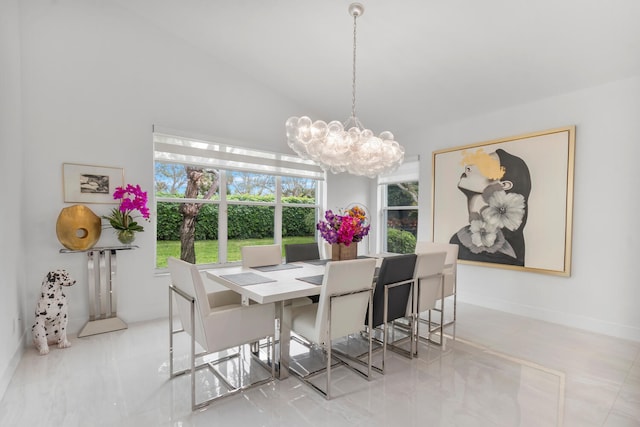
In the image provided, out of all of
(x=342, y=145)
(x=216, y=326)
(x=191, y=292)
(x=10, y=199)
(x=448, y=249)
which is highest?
(x=342, y=145)

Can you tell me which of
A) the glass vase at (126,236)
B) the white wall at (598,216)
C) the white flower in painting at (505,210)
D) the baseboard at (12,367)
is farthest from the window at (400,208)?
the baseboard at (12,367)

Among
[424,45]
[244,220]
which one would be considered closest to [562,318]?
[424,45]

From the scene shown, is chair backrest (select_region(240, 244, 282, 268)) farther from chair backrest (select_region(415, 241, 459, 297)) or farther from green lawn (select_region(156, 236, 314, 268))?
chair backrest (select_region(415, 241, 459, 297))

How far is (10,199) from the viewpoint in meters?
2.56

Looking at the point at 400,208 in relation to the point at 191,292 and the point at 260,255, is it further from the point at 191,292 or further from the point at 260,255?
the point at 191,292

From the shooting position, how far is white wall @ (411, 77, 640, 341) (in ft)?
10.5

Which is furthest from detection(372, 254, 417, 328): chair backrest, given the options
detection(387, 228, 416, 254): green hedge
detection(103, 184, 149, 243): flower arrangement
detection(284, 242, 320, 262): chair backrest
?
detection(387, 228, 416, 254): green hedge

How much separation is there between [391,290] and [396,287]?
0.23 feet

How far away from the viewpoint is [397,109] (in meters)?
4.64

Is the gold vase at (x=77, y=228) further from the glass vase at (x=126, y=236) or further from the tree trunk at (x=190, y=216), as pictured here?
the tree trunk at (x=190, y=216)

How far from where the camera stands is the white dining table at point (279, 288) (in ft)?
7.02

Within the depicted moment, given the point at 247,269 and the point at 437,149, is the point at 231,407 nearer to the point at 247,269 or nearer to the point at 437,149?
the point at 247,269

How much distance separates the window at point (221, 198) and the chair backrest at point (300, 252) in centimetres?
135

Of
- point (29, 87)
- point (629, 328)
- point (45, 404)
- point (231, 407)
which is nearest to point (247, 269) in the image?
point (231, 407)
